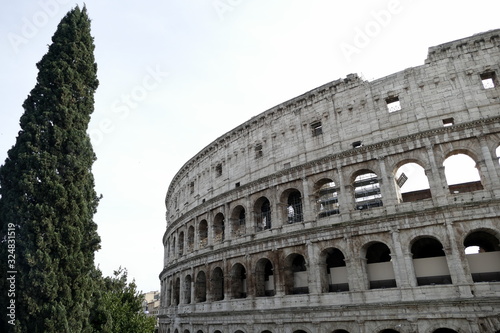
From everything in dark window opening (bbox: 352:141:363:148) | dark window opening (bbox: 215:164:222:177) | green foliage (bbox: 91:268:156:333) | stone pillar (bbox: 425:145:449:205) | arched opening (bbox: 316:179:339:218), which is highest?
dark window opening (bbox: 215:164:222:177)

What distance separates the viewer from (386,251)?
2052 centimetres

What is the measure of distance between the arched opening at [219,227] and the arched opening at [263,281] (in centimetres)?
524

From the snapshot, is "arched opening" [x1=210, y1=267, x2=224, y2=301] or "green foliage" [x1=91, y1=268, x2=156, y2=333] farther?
"arched opening" [x1=210, y1=267, x2=224, y2=301]

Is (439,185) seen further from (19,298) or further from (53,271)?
(19,298)

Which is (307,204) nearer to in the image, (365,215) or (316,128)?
(365,215)

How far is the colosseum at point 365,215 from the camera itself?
16.8 meters

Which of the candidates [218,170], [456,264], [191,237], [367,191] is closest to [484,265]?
[456,264]

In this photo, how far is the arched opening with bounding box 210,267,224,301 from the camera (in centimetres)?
2573

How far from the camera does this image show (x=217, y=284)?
26172 millimetres

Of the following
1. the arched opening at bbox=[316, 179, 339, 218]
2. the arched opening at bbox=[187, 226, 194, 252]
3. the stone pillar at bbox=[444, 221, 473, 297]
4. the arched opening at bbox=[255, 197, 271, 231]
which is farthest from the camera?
the arched opening at bbox=[187, 226, 194, 252]

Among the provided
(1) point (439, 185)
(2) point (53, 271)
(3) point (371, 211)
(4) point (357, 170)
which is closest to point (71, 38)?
(2) point (53, 271)

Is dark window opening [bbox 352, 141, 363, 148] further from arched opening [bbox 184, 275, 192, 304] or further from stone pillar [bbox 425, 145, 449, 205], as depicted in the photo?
arched opening [bbox 184, 275, 192, 304]

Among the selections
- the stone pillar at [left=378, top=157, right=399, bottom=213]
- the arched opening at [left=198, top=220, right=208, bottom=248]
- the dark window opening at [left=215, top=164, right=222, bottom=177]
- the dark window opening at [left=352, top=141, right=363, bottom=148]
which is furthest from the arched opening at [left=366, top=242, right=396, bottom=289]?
the arched opening at [left=198, top=220, right=208, bottom=248]

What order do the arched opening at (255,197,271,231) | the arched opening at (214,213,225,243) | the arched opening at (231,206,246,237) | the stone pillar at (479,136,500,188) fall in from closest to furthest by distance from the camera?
the stone pillar at (479,136,500,188), the arched opening at (255,197,271,231), the arched opening at (231,206,246,237), the arched opening at (214,213,225,243)
